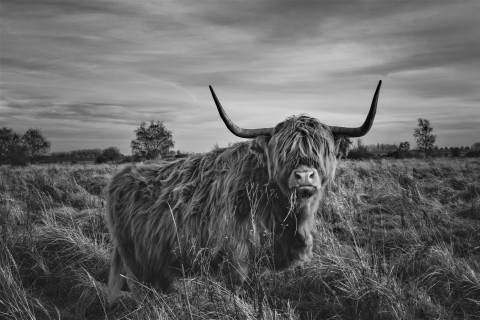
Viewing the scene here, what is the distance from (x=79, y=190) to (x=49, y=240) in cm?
456

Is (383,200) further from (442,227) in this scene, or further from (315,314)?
(315,314)

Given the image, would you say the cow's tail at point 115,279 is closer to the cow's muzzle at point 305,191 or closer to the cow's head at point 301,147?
the cow's head at point 301,147

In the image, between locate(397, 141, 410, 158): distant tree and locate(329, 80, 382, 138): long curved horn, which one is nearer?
locate(329, 80, 382, 138): long curved horn

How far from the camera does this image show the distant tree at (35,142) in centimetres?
6405

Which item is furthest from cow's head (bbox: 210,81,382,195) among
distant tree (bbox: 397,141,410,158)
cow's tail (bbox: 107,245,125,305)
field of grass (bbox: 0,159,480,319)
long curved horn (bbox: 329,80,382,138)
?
distant tree (bbox: 397,141,410,158)

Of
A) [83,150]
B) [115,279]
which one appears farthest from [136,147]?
[115,279]

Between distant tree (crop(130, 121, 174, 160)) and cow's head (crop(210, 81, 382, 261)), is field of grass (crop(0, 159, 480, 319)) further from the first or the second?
distant tree (crop(130, 121, 174, 160))

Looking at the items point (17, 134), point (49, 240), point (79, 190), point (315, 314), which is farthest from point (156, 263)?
point (17, 134)

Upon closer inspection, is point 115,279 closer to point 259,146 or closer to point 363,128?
point 259,146

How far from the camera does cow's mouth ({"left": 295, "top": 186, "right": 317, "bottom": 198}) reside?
3.21 metres

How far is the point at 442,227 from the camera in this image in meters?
5.62

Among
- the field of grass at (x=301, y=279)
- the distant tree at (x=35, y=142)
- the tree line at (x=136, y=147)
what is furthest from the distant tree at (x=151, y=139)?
the field of grass at (x=301, y=279)

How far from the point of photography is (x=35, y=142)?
64.4m

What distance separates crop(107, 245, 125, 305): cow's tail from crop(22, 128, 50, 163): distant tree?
223 feet
